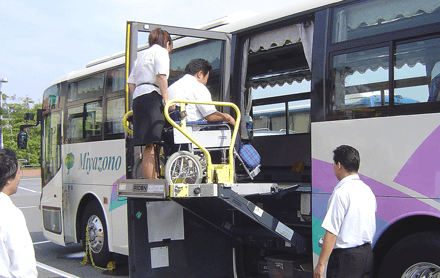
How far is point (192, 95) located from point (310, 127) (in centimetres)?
142

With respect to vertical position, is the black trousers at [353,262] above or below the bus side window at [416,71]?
below

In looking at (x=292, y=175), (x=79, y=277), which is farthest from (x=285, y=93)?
(x=79, y=277)

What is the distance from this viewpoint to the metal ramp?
470cm

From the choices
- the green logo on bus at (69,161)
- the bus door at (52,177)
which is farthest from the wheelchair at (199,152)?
the bus door at (52,177)

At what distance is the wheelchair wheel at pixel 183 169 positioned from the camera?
4734mm

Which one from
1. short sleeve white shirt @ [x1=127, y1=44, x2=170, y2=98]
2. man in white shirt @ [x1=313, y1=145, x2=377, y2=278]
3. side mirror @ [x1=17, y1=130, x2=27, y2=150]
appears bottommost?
man in white shirt @ [x1=313, y1=145, x2=377, y2=278]

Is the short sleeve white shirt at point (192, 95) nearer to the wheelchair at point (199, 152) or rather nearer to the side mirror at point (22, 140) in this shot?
the wheelchair at point (199, 152)

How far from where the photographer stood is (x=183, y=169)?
16.0ft

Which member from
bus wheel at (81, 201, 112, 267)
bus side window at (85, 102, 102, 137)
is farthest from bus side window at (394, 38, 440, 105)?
bus wheel at (81, 201, 112, 267)

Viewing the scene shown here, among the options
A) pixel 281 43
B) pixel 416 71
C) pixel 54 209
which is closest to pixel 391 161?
pixel 416 71

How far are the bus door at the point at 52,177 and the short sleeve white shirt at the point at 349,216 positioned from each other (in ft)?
22.0

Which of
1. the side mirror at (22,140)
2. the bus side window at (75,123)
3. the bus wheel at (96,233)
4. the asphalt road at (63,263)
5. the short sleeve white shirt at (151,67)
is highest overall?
the short sleeve white shirt at (151,67)

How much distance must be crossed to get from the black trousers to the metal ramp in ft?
4.64

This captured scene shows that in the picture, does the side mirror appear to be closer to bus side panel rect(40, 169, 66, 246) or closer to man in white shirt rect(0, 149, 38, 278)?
bus side panel rect(40, 169, 66, 246)
